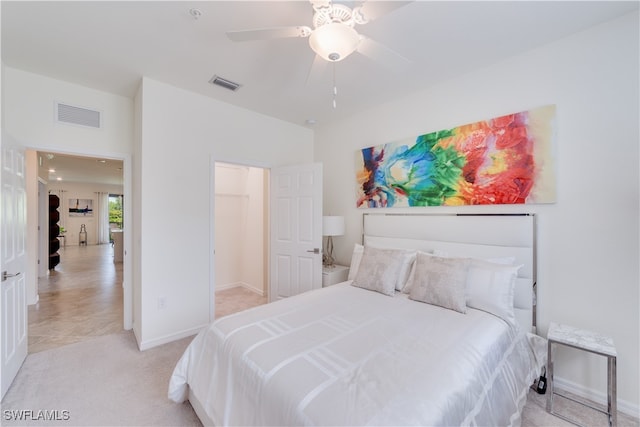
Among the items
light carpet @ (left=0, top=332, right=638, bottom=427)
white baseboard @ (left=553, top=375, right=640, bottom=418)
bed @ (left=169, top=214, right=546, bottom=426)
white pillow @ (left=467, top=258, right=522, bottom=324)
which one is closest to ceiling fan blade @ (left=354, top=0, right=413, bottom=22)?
bed @ (left=169, top=214, right=546, bottom=426)

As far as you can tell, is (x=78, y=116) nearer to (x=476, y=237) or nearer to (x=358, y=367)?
(x=358, y=367)

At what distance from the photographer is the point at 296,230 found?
12.1 feet

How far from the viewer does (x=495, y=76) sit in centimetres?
250

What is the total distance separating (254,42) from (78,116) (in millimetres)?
2197

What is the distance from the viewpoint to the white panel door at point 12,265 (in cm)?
204

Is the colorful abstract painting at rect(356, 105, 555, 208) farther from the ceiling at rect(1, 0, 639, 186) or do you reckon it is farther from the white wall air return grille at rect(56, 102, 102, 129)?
the white wall air return grille at rect(56, 102, 102, 129)

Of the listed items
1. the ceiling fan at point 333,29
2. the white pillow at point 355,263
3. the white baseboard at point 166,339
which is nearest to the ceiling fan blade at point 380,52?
the ceiling fan at point 333,29

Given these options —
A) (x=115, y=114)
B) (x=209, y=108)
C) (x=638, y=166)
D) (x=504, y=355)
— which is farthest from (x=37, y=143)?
(x=638, y=166)

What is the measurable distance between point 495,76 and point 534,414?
109 inches

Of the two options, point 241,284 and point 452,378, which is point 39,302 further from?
point 452,378

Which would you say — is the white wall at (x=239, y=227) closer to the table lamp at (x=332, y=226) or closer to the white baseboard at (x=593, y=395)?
the table lamp at (x=332, y=226)

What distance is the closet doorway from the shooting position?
459 cm

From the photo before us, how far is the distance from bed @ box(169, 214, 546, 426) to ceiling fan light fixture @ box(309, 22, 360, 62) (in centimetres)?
168

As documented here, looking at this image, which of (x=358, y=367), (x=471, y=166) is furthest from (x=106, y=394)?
(x=471, y=166)
